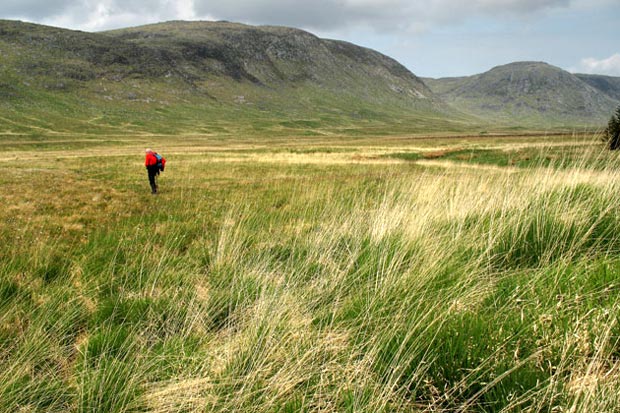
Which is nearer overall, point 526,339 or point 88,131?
point 526,339

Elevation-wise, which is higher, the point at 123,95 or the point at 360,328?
the point at 123,95

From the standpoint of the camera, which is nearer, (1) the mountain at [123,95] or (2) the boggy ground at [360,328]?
(2) the boggy ground at [360,328]

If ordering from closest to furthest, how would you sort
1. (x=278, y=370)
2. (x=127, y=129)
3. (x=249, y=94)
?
(x=278, y=370) < (x=127, y=129) < (x=249, y=94)

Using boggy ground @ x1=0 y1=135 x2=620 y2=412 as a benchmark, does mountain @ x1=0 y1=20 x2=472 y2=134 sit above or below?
above

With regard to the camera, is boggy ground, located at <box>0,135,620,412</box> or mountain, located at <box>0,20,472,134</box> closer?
boggy ground, located at <box>0,135,620,412</box>

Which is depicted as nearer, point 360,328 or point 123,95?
point 360,328

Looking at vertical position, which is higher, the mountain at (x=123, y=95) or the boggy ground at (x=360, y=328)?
the mountain at (x=123, y=95)

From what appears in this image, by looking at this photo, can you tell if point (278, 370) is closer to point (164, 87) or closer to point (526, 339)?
point (526, 339)

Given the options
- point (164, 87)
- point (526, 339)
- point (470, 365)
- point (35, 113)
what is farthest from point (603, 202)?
point (164, 87)

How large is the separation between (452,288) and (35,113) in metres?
139

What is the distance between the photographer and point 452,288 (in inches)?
122

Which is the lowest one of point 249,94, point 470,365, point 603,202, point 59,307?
point 59,307

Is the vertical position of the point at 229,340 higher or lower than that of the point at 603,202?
lower

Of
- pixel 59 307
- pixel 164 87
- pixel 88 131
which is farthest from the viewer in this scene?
pixel 164 87
